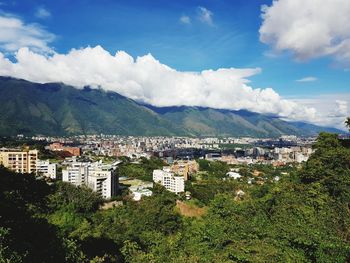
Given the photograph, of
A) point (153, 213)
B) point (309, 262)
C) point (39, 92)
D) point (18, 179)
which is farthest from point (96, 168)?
point (39, 92)

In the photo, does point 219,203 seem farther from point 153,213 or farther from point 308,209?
point 153,213

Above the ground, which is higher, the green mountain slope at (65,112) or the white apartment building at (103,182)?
the green mountain slope at (65,112)

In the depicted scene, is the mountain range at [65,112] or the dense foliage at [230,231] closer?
the dense foliage at [230,231]

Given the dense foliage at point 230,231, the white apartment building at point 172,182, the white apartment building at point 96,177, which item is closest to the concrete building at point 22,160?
the white apartment building at point 96,177

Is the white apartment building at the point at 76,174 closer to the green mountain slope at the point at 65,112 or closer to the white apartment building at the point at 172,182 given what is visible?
the white apartment building at the point at 172,182

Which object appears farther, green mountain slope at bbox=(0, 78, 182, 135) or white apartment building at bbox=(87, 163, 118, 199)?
green mountain slope at bbox=(0, 78, 182, 135)

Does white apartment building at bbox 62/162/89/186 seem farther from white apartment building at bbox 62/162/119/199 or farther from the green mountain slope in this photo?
the green mountain slope

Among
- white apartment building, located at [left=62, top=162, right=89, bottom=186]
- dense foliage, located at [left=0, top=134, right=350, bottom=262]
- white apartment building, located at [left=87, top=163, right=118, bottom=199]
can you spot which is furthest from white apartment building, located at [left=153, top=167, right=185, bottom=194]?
dense foliage, located at [left=0, top=134, right=350, bottom=262]

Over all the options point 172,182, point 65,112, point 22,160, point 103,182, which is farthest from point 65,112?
Answer: point 103,182

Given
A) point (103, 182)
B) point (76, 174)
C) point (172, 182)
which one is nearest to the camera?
point (103, 182)

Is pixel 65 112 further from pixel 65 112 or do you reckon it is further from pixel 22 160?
pixel 22 160
